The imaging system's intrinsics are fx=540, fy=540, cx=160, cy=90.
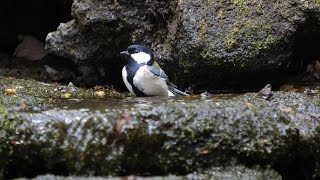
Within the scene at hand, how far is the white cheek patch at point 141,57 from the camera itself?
5070 mm

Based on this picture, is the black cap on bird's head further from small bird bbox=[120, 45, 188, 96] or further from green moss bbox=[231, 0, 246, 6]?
green moss bbox=[231, 0, 246, 6]

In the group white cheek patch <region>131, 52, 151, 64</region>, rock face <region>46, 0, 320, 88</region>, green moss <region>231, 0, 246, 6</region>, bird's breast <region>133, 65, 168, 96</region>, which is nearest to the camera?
bird's breast <region>133, 65, 168, 96</region>

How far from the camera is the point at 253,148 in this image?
3623 millimetres

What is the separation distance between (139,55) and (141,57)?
30mm

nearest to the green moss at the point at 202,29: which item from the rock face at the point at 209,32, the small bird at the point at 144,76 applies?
the rock face at the point at 209,32

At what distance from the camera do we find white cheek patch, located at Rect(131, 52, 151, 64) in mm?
5070

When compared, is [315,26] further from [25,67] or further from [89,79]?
[25,67]

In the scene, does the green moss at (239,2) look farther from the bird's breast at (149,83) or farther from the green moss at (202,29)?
the bird's breast at (149,83)

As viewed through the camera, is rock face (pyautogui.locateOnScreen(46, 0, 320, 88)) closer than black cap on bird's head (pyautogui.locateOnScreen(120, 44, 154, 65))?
No

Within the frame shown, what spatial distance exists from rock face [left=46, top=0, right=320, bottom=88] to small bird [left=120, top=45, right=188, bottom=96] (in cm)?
43

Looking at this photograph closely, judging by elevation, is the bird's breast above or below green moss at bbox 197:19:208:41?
below

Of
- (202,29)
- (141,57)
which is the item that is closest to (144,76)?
(141,57)

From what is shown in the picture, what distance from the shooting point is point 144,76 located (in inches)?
194

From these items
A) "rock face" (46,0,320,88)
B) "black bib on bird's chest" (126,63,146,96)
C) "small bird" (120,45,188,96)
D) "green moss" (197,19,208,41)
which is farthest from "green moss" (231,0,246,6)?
"black bib on bird's chest" (126,63,146,96)
